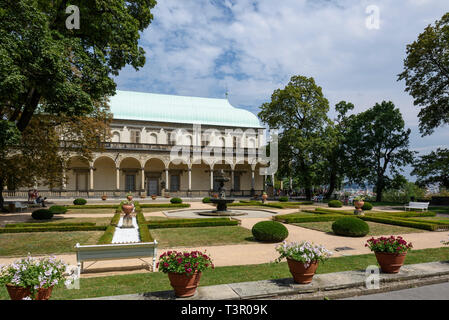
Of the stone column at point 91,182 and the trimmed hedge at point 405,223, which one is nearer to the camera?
the trimmed hedge at point 405,223

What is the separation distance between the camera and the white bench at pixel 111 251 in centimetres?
768

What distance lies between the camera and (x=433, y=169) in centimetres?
3184

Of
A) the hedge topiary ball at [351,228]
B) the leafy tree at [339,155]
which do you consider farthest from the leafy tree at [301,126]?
the hedge topiary ball at [351,228]

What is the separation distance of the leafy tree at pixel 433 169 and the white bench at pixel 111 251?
31.9 metres

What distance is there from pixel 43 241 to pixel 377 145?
3930cm

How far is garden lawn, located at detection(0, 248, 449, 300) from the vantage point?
5.73m

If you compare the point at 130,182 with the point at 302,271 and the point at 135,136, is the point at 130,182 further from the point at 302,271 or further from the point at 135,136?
the point at 302,271

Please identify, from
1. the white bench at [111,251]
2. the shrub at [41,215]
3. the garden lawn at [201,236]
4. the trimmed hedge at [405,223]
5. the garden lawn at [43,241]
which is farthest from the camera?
the shrub at [41,215]

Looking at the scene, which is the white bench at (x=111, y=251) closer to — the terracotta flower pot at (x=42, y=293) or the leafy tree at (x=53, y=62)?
the terracotta flower pot at (x=42, y=293)

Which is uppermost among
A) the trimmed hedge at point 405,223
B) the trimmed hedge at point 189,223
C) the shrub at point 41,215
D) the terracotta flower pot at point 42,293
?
the terracotta flower pot at point 42,293

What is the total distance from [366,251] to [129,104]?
1550 inches

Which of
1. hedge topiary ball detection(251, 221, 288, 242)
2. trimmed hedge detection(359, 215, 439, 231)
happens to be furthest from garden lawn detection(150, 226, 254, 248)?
trimmed hedge detection(359, 215, 439, 231)

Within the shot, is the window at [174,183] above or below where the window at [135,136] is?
below

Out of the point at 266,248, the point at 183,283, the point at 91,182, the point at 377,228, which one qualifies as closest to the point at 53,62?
the point at 266,248
